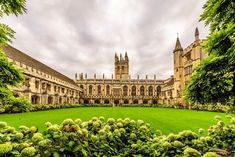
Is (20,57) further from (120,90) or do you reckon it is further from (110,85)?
(120,90)

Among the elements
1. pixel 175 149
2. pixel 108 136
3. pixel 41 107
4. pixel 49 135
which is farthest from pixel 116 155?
pixel 41 107

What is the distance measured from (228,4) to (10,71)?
4.48 meters

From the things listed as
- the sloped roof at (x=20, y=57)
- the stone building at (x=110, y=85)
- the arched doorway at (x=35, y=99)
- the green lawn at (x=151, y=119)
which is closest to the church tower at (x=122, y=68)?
the stone building at (x=110, y=85)

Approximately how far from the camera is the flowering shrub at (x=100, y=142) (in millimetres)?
2641

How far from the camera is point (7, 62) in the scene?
3625 mm

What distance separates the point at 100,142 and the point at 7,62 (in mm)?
2442

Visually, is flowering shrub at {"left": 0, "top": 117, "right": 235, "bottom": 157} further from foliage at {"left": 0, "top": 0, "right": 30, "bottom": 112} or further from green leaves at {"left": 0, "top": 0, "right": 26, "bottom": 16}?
green leaves at {"left": 0, "top": 0, "right": 26, "bottom": 16}

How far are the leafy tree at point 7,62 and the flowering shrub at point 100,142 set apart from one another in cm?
73

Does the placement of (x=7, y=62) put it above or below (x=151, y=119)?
above

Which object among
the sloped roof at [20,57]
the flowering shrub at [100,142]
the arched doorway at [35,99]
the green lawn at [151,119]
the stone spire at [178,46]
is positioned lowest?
the green lawn at [151,119]

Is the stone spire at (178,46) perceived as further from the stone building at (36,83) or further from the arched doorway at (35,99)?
the arched doorway at (35,99)

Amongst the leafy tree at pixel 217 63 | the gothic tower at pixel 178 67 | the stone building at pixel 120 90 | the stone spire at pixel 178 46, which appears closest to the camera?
the leafy tree at pixel 217 63

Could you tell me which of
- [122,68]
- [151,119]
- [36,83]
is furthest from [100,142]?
Answer: [122,68]

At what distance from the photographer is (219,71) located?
351cm
